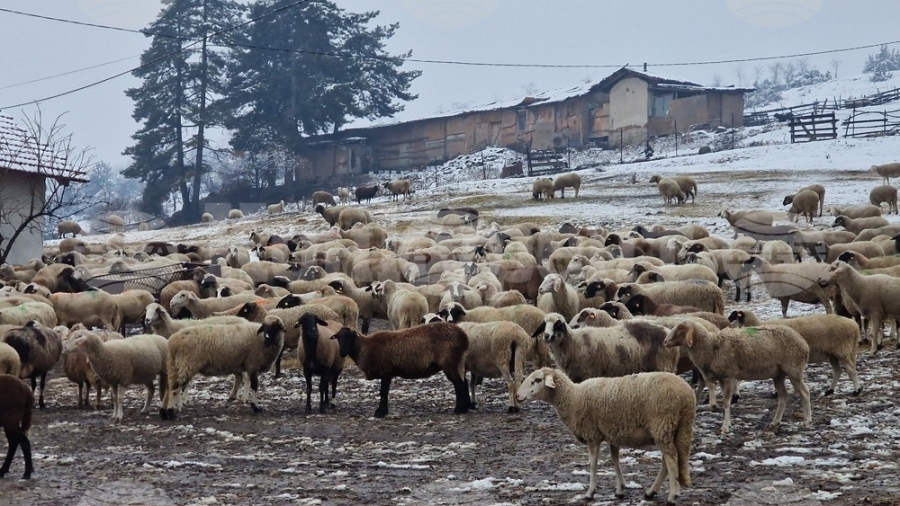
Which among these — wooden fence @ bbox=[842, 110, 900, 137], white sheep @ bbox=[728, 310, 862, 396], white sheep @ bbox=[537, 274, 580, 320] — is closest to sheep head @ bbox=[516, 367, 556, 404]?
white sheep @ bbox=[728, 310, 862, 396]

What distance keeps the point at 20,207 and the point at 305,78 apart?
134 feet

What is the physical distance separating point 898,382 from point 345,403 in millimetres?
7412

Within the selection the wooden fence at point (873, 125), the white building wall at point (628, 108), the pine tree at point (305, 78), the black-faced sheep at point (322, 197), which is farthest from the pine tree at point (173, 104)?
the wooden fence at point (873, 125)

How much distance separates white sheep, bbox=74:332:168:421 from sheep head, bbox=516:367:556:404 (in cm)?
643

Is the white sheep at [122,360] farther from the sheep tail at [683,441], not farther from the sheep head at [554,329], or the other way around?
the sheep tail at [683,441]

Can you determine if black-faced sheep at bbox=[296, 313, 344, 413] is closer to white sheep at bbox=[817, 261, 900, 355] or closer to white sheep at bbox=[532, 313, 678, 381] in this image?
white sheep at bbox=[532, 313, 678, 381]

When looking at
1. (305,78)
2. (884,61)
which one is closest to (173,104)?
(305,78)

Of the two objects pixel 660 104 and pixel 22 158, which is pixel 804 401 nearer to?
pixel 22 158

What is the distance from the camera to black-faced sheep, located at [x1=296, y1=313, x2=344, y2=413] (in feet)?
46.4

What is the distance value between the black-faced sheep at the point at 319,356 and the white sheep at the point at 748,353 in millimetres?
4948

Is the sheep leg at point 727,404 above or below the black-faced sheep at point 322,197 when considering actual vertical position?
below

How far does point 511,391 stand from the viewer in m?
13.5

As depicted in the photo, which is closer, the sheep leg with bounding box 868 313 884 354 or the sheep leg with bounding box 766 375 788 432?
the sheep leg with bounding box 766 375 788 432

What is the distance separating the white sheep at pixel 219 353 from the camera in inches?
549
